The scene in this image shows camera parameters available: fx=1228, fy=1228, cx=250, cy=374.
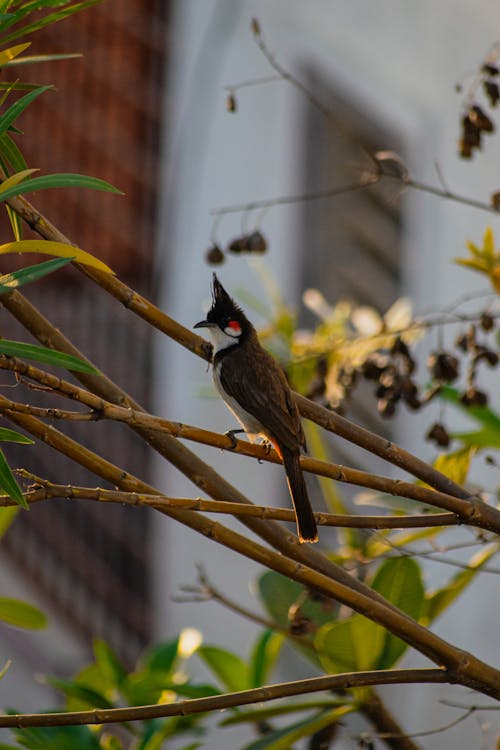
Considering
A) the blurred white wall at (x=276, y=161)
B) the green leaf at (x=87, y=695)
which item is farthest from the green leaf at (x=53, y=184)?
the blurred white wall at (x=276, y=161)

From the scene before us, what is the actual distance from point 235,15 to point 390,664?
10.7 feet

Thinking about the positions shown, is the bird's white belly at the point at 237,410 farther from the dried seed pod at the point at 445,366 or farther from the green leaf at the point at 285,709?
the green leaf at the point at 285,709

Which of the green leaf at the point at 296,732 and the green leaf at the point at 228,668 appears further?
the green leaf at the point at 228,668

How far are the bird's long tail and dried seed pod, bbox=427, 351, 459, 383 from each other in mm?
287

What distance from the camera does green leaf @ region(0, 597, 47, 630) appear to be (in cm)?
153

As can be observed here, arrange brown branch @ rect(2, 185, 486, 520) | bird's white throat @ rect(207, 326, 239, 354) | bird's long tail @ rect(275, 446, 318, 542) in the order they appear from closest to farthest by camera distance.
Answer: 1. brown branch @ rect(2, 185, 486, 520)
2. bird's long tail @ rect(275, 446, 318, 542)
3. bird's white throat @ rect(207, 326, 239, 354)

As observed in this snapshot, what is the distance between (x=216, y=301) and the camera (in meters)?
1.69

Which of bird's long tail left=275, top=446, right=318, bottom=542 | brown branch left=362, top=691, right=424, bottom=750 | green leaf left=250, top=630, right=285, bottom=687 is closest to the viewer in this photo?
bird's long tail left=275, top=446, right=318, bottom=542

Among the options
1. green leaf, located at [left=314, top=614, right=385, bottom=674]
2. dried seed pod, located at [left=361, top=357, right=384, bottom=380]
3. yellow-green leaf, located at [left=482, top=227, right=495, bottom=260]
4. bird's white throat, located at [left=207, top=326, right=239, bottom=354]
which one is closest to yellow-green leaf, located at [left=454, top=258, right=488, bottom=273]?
yellow-green leaf, located at [left=482, top=227, right=495, bottom=260]

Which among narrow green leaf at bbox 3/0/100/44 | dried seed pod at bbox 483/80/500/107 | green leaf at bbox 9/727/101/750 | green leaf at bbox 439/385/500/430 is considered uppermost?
dried seed pod at bbox 483/80/500/107

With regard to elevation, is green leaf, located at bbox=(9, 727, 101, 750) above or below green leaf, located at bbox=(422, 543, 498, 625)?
below

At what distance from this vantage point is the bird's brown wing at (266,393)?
158 centimetres

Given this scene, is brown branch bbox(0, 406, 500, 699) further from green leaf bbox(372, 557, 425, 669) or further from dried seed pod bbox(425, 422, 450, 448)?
dried seed pod bbox(425, 422, 450, 448)

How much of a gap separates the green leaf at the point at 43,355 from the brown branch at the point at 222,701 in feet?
0.97
